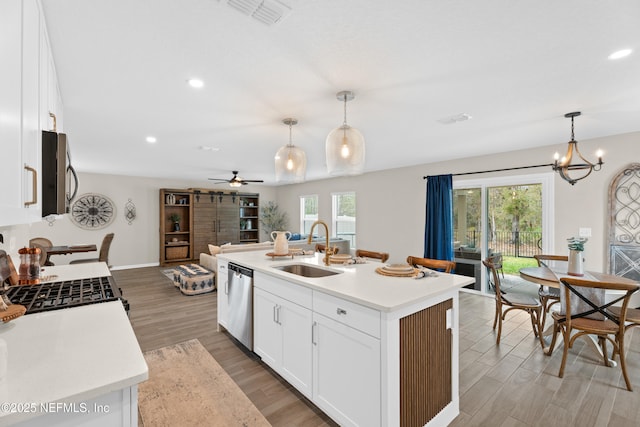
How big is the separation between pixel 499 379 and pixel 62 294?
3291 mm

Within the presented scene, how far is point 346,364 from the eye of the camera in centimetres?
170

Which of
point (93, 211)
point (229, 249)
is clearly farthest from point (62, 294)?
point (93, 211)

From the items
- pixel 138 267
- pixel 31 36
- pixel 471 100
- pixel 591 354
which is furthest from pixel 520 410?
pixel 138 267

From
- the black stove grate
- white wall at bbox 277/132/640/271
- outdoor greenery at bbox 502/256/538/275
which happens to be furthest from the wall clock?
outdoor greenery at bbox 502/256/538/275

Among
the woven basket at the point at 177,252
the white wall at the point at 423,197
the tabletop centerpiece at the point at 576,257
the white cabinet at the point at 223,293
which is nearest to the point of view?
the tabletop centerpiece at the point at 576,257

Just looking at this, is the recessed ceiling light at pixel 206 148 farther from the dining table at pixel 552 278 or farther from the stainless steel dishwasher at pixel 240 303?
the dining table at pixel 552 278

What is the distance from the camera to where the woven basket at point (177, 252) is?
25.2 ft

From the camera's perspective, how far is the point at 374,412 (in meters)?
1.56

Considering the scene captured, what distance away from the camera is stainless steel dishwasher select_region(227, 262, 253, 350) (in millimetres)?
2695

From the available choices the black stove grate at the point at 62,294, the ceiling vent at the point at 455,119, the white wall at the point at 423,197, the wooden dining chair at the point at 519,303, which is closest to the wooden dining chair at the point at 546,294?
the wooden dining chair at the point at 519,303

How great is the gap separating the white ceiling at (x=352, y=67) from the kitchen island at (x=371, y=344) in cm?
152

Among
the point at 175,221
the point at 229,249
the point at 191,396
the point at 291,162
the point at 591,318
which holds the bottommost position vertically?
the point at 191,396

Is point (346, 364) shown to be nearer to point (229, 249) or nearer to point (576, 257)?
point (576, 257)

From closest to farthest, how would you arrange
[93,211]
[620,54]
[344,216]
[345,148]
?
1. [620,54]
2. [345,148]
3. [93,211]
4. [344,216]
